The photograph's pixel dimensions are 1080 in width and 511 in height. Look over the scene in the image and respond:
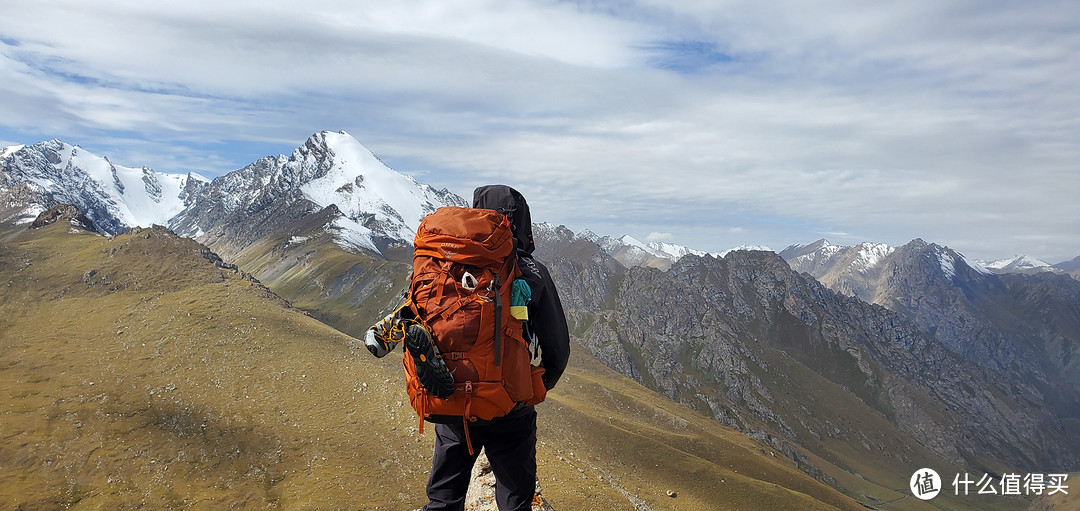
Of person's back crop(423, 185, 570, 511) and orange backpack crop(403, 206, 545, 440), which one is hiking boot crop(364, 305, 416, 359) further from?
person's back crop(423, 185, 570, 511)

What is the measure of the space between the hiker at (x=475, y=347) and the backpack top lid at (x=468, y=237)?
0.05 ft

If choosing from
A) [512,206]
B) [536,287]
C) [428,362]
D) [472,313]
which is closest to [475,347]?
[472,313]

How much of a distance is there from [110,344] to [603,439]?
49778mm

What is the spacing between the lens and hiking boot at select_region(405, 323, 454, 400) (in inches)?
267

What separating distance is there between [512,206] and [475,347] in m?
2.20

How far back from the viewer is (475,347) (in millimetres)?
7082

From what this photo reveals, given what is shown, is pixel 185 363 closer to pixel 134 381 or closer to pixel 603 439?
pixel 134 381

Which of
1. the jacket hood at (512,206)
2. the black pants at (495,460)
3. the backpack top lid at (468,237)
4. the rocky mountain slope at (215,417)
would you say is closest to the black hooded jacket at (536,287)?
the jacket hood at (512,206)

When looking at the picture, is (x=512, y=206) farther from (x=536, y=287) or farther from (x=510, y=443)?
(x=510, y=443)

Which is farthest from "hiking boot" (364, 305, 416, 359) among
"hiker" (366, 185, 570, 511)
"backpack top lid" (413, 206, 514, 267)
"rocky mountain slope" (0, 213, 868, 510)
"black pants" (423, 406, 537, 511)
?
"rocky mountain slope" (0, 213, 868, 510)

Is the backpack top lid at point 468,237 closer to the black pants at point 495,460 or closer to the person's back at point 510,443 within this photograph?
the person's back at point 510,443

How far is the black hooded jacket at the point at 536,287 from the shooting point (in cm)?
748

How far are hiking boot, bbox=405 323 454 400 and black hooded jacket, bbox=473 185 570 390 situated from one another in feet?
4.78

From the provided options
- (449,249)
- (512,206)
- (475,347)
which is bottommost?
(475,347)
